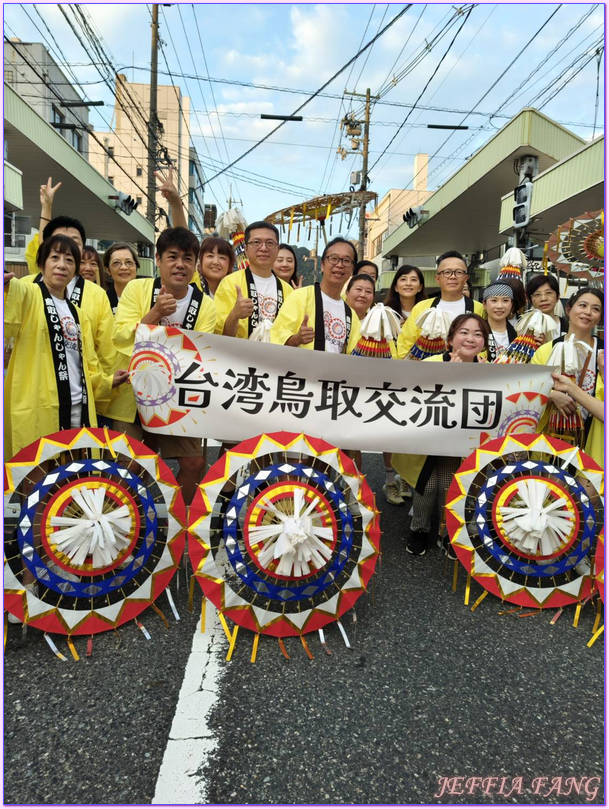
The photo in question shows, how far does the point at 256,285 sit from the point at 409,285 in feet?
6.03

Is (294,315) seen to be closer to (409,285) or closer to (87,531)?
(87,531)

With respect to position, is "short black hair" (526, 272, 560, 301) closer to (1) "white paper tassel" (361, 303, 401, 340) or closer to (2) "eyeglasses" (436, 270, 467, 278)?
(2) "eyeglasses" (436, 270, 467, 278)

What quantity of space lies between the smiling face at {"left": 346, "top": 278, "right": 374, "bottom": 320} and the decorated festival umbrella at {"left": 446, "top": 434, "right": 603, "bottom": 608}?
1.60 metres

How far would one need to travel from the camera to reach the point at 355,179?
25391 mm

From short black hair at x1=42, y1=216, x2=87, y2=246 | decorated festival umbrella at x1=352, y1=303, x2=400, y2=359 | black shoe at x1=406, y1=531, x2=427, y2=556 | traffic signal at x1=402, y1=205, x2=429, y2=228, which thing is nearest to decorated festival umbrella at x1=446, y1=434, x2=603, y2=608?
black shoe at x1=406, y1=531, x2=427, y2=556

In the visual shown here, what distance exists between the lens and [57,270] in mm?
2783

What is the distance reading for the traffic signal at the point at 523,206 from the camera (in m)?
10.5

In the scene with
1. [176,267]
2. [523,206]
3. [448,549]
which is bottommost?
[448,549]

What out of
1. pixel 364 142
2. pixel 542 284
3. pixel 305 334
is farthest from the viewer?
pixel 364 142

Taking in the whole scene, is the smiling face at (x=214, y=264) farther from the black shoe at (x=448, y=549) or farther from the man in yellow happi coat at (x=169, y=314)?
the black shoe at (x=448, y=549)

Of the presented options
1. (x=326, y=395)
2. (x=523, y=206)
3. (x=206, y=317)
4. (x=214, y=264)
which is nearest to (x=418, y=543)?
(x=326, y=395)

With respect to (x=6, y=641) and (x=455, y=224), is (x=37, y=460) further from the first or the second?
(x=455, y=224)

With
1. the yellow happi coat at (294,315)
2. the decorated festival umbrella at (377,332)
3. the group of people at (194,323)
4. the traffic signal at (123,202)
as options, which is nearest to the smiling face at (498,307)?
the group of people at (194,323)

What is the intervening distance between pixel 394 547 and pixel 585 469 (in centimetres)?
142
